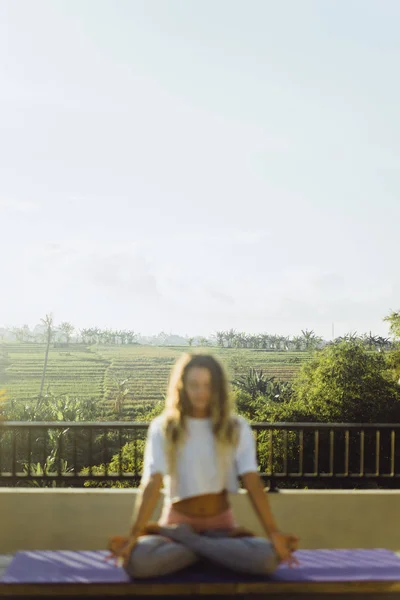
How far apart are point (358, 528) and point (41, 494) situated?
1.90 meters

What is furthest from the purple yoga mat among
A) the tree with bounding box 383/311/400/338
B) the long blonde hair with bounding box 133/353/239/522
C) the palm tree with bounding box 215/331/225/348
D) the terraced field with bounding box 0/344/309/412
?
the palm tree with bounding box 215/331/225/348

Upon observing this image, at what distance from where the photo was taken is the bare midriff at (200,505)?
2533mm

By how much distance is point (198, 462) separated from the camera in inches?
99.9

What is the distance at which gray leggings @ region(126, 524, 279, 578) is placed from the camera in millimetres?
2469

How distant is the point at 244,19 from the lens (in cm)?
1209

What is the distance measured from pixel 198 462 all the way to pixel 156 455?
0.47 ft

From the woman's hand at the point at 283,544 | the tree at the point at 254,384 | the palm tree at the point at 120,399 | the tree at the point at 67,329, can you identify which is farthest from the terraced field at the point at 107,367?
the woman's hand at the point at 283,544

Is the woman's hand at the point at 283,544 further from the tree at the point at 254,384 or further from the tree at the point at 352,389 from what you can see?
the tree at the point at 254,384

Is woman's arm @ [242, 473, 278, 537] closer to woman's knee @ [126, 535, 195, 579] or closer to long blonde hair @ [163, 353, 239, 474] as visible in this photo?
long blonde hair @ [163, 353, 239, 474]

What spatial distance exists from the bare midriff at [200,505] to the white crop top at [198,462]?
2cm

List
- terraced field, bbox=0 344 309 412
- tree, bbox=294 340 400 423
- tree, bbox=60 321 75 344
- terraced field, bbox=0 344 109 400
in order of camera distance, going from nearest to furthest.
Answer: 1. tree, bbox=294 340 400 423
2. terraced field, bbox=0 344 309 412
3. terraced field, bbox=0 344 109 400
4. tree, bbox=60 321 75 344

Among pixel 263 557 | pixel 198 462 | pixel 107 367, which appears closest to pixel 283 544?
pixel 263 557

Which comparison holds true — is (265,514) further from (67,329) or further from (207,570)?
(67,329)

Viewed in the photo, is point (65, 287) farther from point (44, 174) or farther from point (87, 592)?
point (87, 592)
